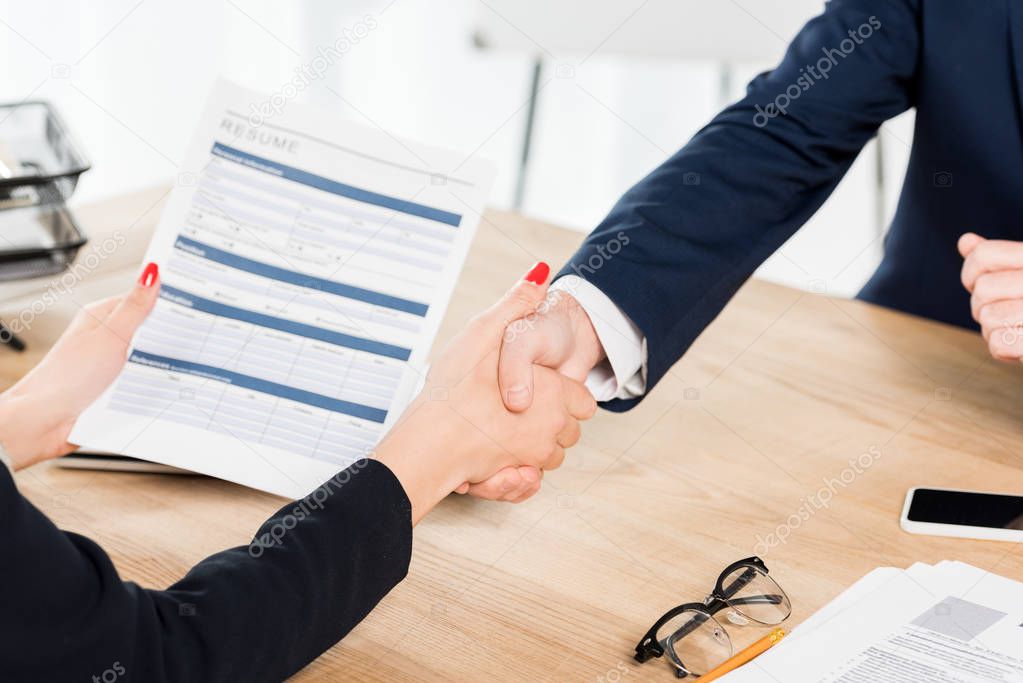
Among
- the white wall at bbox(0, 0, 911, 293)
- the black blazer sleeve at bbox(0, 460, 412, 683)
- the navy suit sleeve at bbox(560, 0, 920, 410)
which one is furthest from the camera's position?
the white wall at bbox(0, 0, 911, 293)

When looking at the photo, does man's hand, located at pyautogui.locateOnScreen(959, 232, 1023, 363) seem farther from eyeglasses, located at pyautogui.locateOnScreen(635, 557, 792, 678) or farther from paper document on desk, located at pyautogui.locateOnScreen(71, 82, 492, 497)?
paper document on desk, located at pyautogui.locateOnScreen(71, 82, 492, 497)

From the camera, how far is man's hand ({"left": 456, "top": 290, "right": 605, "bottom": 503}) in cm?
93

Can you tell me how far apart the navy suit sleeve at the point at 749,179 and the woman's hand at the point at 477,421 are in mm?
97

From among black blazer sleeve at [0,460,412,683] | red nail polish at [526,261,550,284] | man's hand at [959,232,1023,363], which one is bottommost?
black blazer sleeve at [0,460,412,683]

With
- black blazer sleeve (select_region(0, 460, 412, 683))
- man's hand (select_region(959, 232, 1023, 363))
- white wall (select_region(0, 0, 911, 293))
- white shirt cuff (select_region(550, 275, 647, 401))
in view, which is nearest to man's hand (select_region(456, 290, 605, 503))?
white shirt cuff (select_region(550, 275, 647, 401))

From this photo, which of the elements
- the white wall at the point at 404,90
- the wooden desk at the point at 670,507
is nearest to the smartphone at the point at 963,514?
the wooden desk at the point at 670,507

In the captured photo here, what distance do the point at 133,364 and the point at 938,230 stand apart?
3.22 ft

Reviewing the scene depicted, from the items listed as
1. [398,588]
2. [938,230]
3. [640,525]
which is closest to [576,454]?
[640,525]

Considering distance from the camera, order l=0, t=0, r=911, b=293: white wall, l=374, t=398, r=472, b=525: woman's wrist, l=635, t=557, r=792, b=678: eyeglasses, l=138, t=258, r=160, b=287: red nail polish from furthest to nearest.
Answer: l=0, t=0, r=911, b=293: white wall, l=138, t=258, r=160, b=287: red nail polish, l=374, t=398, r=472, b=525: woman's wrist, l=635, t=557, r=792, b=678: eyeglasses

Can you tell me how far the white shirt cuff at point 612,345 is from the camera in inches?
42.8

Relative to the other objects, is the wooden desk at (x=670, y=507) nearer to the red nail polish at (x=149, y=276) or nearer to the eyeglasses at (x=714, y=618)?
the eyeglasses at (x=714, y=618)

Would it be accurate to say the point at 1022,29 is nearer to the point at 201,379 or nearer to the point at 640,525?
the point at 640,525

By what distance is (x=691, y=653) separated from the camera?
2.47 feet

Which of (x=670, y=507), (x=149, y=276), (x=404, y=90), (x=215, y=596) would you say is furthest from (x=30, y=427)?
(x=404, y=90)
